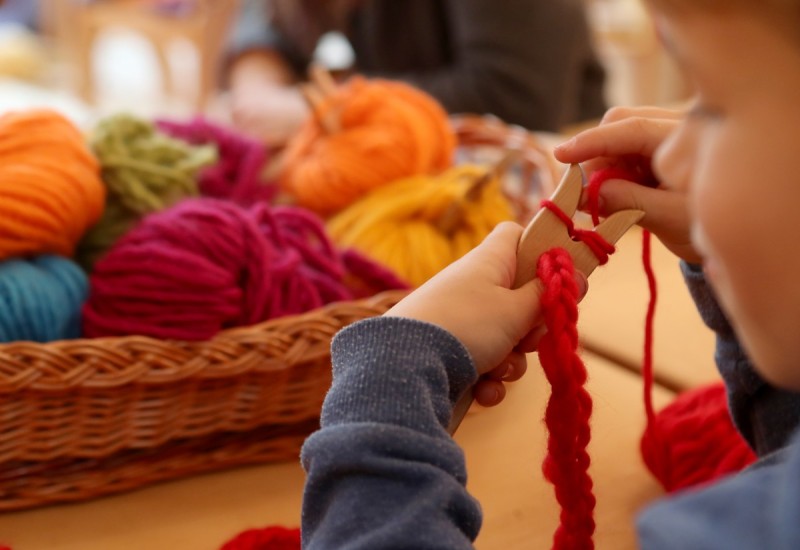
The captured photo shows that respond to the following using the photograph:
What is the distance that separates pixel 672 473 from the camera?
600 millimetres

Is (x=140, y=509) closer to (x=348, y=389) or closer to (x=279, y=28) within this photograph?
(x=348, y=389)

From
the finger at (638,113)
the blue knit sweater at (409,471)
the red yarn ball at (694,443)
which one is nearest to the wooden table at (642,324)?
the red yarn ball at (694,443)

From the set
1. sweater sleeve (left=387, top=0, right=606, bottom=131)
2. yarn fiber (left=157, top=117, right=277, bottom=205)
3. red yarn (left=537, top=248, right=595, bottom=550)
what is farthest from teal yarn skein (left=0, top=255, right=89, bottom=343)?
sweater sleeve (left=387, top=0, right=606, bottom=131)

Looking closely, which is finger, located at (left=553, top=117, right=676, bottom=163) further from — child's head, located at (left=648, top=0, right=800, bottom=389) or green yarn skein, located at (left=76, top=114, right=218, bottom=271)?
green yarn skein, located at (left=76, top=114, right=218, bottom=271)

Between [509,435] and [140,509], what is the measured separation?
0.26 metres

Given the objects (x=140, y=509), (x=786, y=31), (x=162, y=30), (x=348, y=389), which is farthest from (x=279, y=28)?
(x=786, y=31)

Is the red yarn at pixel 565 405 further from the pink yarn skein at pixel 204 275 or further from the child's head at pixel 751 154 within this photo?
the pink yarn skein at pixel 204 275

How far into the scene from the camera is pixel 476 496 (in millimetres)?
585

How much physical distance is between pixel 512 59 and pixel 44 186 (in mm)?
977

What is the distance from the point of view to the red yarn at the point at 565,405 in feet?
1.42

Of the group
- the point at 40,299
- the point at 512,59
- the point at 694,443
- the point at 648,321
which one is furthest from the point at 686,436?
the point at 512,59

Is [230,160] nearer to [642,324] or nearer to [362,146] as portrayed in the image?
[362,146]

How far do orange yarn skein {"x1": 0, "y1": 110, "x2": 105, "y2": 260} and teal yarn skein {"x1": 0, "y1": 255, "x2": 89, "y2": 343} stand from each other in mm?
20

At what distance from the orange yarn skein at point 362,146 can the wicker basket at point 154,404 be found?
10.8 inches
